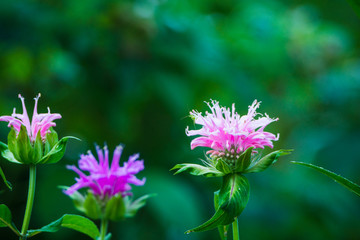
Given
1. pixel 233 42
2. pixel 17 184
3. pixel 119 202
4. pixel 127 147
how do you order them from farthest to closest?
pixel 233 42
pixel 127 147
pixel 17 184
pixel 119 202

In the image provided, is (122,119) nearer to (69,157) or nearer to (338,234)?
(69,157)

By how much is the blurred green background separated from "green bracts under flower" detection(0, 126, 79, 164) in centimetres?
100

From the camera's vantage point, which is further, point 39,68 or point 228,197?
point 39,68

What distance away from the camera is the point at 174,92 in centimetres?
147

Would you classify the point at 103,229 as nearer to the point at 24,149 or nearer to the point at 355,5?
the point at 24,149

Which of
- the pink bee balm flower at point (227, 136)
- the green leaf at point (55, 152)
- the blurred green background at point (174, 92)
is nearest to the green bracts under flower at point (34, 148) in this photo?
the green leaf at point (55, 152)

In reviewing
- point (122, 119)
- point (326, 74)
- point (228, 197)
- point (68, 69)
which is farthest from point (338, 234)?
point (228, 197)

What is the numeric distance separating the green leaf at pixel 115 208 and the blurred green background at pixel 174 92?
1041 millimetres

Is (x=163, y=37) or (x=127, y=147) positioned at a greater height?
(x=163, y=37)

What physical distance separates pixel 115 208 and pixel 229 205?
0.27 feet

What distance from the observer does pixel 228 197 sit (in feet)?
1.07

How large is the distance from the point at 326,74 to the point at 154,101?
2.57 ft

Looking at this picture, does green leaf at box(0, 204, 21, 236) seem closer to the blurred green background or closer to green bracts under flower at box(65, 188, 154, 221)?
green bracts under flower at box(65, 188, 154, 221)

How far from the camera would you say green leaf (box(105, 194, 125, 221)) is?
0.99 feet
